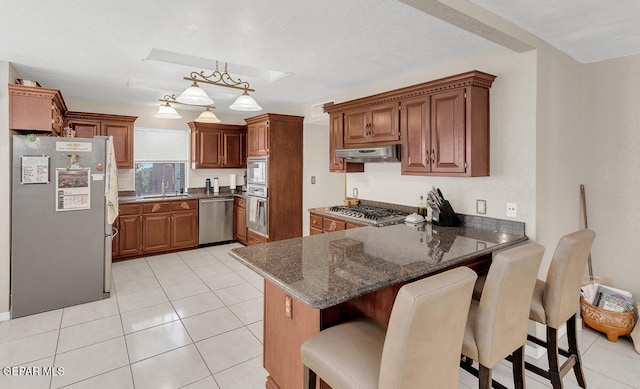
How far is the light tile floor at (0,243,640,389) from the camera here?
2277mm

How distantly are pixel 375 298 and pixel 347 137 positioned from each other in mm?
2442

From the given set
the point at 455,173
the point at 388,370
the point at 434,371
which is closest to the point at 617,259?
the point at 455,173

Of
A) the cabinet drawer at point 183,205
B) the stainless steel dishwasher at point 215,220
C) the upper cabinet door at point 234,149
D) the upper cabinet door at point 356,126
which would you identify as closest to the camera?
the upper cabinet door at point 356,126

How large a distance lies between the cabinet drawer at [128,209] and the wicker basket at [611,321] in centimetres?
581

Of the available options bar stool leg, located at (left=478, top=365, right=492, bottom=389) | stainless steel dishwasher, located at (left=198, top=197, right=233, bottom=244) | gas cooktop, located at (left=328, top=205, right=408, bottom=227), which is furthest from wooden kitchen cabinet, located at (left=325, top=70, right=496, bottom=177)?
stainless steel dishwasher, located at (left=198, top=197, right=233, bottom=244)

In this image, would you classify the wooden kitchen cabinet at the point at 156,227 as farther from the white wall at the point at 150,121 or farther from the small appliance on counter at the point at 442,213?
the small appliance on counter at the point at 442,213

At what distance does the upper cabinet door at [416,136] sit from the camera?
304 cm

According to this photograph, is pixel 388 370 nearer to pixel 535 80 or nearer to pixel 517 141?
pixel 517 141

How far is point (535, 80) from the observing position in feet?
8.47

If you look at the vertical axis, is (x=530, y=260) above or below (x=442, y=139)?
below

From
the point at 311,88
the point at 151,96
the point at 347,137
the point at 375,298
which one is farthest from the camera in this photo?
the point at 151,96

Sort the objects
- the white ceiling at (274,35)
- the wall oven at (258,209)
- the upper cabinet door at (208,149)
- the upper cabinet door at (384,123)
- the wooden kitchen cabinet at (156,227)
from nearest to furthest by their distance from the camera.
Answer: the white ceiling at (274,35) → the upper cabinet door at (384,123) → the wooden kitchen cabinet at (156,227) → the wall oven at (258,209) → the upper cabinet door at (208,149)

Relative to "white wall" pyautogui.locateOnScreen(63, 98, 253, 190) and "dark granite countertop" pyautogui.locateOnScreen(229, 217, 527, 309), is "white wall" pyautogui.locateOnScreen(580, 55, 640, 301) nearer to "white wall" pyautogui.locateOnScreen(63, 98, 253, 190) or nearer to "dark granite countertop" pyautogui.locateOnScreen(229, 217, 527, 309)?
"dark granite countertop" pyautogui.locateOnScreen(229, 217, 527, 309)

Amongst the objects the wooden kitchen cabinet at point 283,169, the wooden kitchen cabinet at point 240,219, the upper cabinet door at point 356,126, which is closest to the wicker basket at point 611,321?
the upper cabinet door at point 356,126
